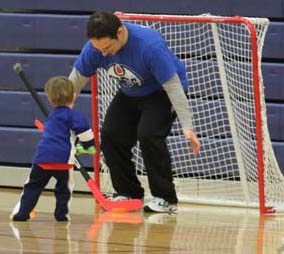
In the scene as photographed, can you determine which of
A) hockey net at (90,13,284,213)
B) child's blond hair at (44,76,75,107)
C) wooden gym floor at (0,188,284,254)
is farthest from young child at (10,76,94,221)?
hockey net at (90,13,284,213)

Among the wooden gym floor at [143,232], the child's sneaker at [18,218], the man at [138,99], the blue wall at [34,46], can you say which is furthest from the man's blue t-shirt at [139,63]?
the blue wall at [34,46]

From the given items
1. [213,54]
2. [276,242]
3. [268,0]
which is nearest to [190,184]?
[213,54]

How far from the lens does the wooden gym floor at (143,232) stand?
4.84m

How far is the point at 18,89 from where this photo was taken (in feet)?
28.7

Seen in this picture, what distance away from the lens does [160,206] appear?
6.64 m

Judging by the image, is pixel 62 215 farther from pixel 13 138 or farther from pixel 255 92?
pixel 13 138

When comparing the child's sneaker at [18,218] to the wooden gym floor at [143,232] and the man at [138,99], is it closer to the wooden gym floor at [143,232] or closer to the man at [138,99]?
A: the wooden gym floor at [143,232]

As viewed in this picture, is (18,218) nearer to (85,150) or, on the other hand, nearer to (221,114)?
(85,150)

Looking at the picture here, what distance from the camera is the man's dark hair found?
6.12m

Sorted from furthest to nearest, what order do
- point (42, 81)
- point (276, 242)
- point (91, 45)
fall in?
point (42, 81)
point (91, 45)
point (276, 242)

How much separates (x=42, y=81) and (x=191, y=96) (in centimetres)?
138

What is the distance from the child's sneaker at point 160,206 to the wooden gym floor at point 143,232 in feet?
0.24

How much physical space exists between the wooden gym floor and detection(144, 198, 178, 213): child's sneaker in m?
0.07

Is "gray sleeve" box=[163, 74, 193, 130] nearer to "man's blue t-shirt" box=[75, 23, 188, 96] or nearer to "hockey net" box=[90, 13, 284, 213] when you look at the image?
"man's blue t-shirt" box=[75, 23, 188, 96]
